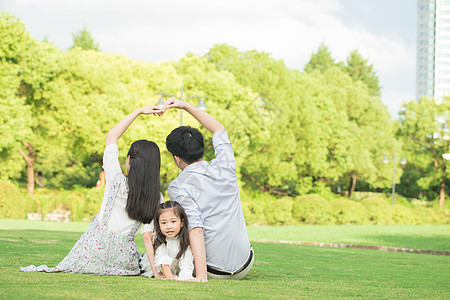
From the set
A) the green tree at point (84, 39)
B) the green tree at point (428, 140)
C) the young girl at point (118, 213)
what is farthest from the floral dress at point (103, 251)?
the green tree at point (84, 39)

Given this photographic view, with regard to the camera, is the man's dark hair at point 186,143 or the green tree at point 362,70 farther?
the green tree at point 362,70

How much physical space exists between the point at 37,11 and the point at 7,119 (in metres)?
20.7

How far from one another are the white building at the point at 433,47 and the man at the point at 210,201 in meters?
139

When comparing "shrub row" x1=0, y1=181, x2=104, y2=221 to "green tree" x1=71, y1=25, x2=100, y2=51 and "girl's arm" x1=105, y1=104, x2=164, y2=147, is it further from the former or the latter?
"green tree" x1=71, y1=25, x2=100, y2=51

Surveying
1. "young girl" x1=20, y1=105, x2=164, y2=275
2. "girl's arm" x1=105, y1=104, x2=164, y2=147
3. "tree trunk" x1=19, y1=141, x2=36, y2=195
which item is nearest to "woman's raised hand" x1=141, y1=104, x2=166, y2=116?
"girl's arm" x1=105, y1=104, x2=164, y2=147

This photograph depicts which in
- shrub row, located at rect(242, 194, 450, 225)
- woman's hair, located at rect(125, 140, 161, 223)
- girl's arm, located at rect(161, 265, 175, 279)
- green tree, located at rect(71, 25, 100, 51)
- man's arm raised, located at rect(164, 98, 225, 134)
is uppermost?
green tree, located at rect(71, 25, 100, 51)

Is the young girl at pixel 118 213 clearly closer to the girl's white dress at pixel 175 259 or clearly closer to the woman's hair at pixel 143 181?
the woman's hair at pixel 143 181

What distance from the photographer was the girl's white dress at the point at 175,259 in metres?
5.55

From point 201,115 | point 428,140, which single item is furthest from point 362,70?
point 201,115

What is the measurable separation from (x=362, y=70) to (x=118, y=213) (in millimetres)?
77719

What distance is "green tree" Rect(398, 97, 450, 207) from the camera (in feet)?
165

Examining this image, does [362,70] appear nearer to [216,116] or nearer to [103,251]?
[216,116]

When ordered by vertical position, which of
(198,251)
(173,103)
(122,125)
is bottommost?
(198,251)

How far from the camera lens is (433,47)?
139750 millimetres
